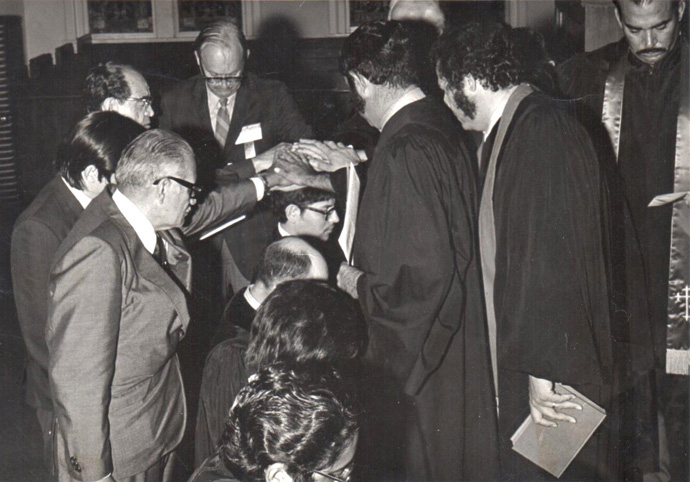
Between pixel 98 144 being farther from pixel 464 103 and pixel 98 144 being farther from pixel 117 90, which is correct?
pixel 464 103

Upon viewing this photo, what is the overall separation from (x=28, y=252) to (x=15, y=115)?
5.02m

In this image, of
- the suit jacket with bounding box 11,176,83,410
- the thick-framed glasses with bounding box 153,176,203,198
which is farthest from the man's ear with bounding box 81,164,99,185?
the thick-framed glasses with bounding box 153,176,203,198

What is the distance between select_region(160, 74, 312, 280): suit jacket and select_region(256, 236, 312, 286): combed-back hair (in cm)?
129

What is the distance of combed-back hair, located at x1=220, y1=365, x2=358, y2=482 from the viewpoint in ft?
5.09

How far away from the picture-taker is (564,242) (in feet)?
8.16

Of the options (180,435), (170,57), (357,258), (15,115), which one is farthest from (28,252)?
(170,57)

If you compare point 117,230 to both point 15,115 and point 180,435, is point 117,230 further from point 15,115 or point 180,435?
point 15,115

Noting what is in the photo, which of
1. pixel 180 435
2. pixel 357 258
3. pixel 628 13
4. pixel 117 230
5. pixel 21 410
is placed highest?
pixel 628 13

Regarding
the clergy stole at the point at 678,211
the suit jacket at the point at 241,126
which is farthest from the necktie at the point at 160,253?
the clergy stole at the point at 678,211

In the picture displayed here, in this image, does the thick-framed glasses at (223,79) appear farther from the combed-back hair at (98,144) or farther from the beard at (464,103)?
the beard at (464,103)

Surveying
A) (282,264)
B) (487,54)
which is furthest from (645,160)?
(282,264)

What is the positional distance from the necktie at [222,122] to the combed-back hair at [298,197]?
0.77 m

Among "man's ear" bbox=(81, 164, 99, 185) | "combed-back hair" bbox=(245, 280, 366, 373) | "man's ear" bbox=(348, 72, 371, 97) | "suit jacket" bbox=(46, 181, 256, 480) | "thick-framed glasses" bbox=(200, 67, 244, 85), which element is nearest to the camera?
"suit jacket" bbox=(46, 181, 256, 480)

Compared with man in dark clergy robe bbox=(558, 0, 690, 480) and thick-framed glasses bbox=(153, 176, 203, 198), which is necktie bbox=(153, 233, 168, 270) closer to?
thick-framed glasses bbox=(153, 176, 203, 198)
